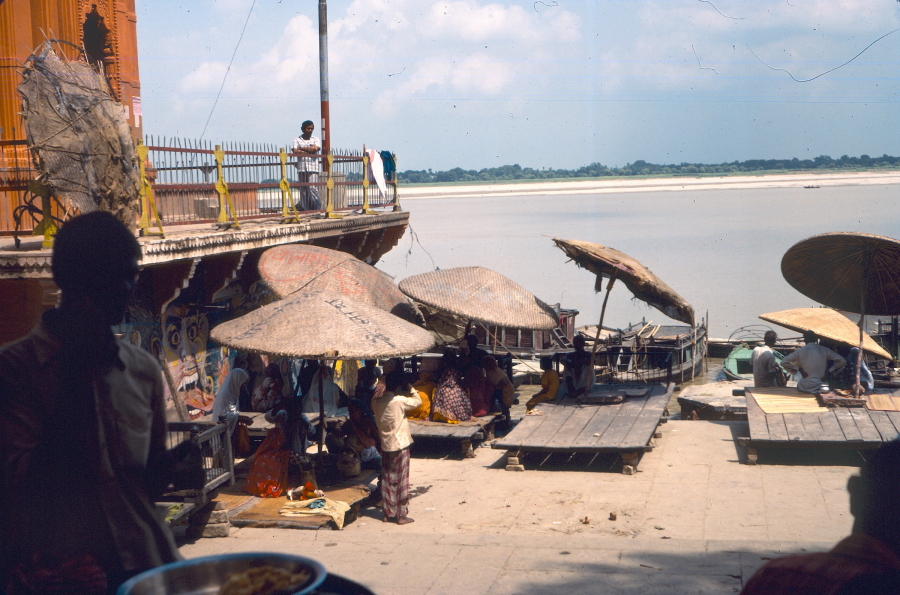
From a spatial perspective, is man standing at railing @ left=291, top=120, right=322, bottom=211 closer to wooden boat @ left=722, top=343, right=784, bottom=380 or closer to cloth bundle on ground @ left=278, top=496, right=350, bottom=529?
cloth bundle on ground @ left=278, top=496, right=350, bottom=529

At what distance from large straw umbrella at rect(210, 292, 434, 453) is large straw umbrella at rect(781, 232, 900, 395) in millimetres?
6378

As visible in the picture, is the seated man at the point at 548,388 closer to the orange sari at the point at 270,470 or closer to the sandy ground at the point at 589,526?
the sandy ground at the point at 589,526

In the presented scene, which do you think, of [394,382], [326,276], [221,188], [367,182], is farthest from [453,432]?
[367,182]

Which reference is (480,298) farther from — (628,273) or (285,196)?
(285,196)

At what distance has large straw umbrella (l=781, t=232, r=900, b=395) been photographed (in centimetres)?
1150

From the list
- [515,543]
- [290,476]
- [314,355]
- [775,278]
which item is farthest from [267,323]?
[775,278]

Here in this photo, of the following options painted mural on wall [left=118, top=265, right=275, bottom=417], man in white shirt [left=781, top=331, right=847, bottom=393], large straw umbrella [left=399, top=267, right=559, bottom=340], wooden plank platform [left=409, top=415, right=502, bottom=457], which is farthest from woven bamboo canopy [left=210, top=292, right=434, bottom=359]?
man in white shirt [left=781, top=331, right=847, bottom=393]

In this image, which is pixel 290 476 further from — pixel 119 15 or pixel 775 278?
pixel 775 278

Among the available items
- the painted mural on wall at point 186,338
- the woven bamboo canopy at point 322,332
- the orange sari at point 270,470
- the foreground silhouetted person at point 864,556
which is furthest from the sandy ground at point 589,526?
the foreground silhouetted person at point 864,556

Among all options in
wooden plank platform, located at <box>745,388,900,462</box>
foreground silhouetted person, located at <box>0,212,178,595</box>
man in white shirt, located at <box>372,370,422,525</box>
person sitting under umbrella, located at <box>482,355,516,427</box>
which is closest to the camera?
foreground silhouetted person, located at <box>0,212,178,595</box>

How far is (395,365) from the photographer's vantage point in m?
11.1

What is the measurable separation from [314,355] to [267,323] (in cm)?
78

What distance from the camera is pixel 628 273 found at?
1252 centimetres

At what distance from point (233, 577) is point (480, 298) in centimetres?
998
